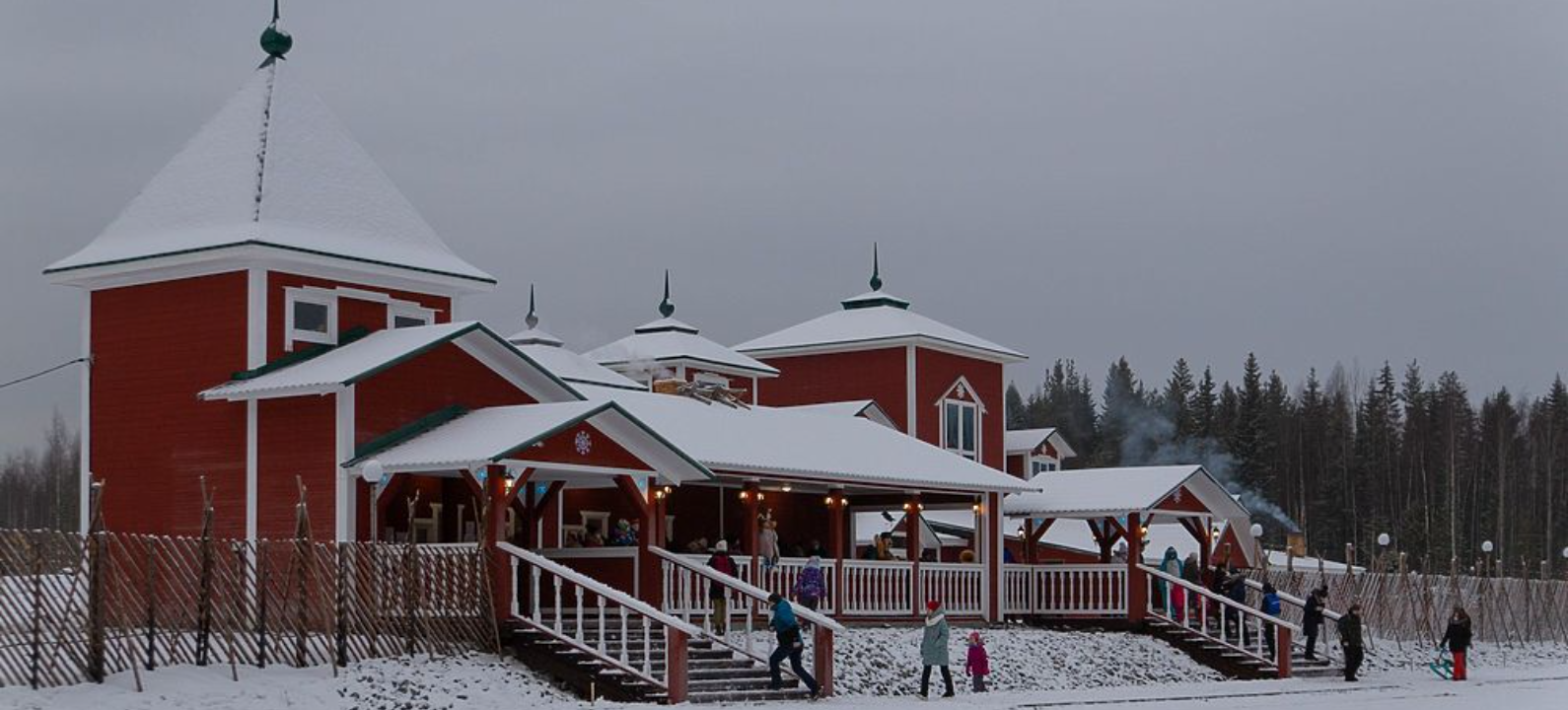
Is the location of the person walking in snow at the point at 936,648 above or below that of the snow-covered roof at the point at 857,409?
below

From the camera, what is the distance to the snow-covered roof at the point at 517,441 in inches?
1039

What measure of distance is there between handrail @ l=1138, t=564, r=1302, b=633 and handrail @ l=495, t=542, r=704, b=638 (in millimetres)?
12512

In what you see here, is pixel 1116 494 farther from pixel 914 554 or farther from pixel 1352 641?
pixel 1352 641

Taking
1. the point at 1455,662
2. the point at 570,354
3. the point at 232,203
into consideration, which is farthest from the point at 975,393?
the point at 232,203

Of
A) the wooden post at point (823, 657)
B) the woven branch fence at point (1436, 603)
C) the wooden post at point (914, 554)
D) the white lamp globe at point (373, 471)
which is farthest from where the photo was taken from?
the woven branch fence at point (1436, 603)

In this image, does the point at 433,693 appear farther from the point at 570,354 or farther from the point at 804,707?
the point at 570,354

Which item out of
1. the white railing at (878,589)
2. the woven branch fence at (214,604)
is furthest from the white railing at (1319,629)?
the woven branch fence at (214,604)

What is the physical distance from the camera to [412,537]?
983 inches

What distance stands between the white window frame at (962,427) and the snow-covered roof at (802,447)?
9339 millimetres

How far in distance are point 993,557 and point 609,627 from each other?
458 inches

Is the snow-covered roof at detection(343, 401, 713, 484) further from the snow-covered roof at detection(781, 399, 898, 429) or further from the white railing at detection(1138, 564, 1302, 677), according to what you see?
the snow-covered roof at detection(781, 399, 898, 429)

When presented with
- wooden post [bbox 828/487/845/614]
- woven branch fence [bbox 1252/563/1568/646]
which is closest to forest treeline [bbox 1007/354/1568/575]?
woven branch fence [bbox 1252/563/1568/646]

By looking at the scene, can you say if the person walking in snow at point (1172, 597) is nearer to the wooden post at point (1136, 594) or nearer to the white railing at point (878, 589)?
the wooden post at point (1136, 594)

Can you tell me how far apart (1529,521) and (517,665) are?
71915 millimetres
